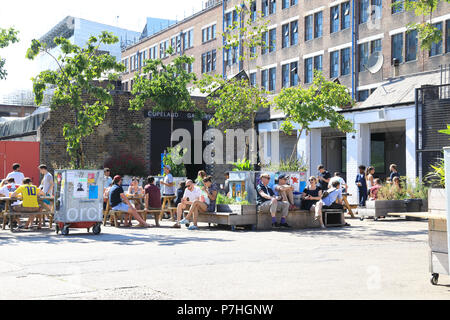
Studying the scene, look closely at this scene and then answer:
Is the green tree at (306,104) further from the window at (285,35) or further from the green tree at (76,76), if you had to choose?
the window at (285,35)

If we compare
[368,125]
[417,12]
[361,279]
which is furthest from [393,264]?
[368,125]

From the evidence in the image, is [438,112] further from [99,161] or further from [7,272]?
[7,272]

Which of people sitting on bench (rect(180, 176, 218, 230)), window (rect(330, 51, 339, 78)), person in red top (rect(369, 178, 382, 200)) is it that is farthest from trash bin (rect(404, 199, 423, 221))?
window (rect(330, 51, 339, 78))

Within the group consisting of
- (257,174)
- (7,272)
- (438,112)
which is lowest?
(7,272)

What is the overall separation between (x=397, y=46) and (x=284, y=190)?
2344 centimetres

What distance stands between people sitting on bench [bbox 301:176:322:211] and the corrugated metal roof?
39.1 feet

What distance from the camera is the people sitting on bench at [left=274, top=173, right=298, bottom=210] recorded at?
17.2 meters

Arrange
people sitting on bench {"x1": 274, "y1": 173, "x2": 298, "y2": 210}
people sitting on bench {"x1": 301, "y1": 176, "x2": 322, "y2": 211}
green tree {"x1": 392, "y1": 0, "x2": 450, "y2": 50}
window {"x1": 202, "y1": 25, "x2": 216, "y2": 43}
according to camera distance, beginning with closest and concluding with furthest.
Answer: green tree {"x1": 392, "y1": 0, "x2": 450, "y2": 50} → people sitting on bench {"x1": 274, "y1": 173, "x2": 298, "y2": 210} → people sitting on bench {"x1": 301, "y1": 176, "x2": 322, "y2": 211} → window {"x1": 202, "y1": 25, "x2": 216, "y2": 43}

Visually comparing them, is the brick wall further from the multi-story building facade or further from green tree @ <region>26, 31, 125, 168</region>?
green tree @ <region>26, 31, 125, 168</region>

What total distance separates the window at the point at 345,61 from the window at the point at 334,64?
0.50 metres

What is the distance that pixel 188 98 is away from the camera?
1098 inches

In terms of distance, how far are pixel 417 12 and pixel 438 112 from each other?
359 inches

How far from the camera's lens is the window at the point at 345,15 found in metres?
41.0

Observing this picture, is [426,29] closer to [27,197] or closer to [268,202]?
[268,202]
